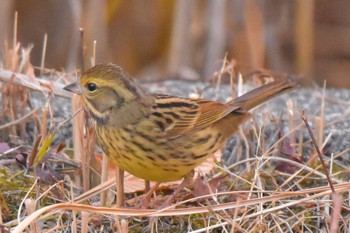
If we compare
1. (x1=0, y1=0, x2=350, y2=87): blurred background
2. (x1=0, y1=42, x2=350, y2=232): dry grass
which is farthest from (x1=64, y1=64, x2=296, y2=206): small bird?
(x1=0, y1=0, x2=350, y2=87): blurred background

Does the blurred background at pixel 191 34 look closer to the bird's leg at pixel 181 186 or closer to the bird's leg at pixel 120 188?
the bird's leg at pixel 181 186

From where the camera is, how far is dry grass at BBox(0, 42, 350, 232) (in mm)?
3941

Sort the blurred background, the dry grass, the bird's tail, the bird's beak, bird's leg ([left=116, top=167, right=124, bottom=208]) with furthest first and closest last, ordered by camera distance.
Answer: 1. the blurred background
2. the bird's tail
3. the bird's beak
4. bird's leg ([left=116, top=167, right=124, bottom=208])
5. the dry grass

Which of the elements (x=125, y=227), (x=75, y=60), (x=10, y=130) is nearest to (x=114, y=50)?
(x=75, y=60)

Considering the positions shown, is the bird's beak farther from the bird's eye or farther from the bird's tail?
the bird's tail

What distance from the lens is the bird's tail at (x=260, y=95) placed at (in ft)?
15.4

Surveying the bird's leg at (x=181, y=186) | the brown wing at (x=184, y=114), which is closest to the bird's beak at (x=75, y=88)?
the brown wing at (x=184, y=114)

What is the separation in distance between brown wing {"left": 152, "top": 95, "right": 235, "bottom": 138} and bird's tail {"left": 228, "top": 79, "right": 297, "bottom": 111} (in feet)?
0.18

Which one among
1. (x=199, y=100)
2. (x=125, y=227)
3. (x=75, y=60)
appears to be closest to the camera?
(x=125, y=227)

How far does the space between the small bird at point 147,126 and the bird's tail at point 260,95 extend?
64 millimetres

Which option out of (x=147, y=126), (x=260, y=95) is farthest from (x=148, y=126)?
(x=260, y=95)

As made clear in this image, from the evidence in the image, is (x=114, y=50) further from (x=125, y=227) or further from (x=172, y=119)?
(x=125, y=227)

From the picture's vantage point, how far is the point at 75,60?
800 centimetres

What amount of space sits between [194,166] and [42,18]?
4.75 m
